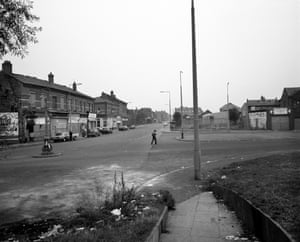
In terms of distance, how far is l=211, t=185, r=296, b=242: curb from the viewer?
332cm

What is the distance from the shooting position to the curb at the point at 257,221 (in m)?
3.32

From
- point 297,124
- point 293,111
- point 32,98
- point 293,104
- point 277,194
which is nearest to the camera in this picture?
point 277,194

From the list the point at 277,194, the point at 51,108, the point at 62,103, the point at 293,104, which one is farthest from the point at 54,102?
the point at 293,104

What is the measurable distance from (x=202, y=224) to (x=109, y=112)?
7560 cm

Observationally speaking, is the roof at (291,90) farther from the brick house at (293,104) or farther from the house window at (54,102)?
the house window at (54,102)

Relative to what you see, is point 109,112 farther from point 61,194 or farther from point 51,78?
point 61,194

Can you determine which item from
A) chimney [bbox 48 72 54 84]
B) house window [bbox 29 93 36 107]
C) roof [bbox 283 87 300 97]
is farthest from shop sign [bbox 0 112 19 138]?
roof [bbox 283 87 300 97]

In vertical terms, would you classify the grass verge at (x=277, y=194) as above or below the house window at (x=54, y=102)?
below

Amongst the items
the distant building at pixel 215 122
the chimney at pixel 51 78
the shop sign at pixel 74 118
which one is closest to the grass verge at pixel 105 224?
the shop sign at pixel 74 118

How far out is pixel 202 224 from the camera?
486cm

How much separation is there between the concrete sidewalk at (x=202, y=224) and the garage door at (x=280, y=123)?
1840 inches

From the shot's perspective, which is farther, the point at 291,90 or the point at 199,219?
the point at 291,90

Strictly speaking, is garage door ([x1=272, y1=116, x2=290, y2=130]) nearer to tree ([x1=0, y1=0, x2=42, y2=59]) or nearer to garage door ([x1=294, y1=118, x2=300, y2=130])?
garage door ([x1=294, y1=118, x2=300, y2=130])

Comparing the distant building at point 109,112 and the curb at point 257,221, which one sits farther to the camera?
the distant building at point 109,112
